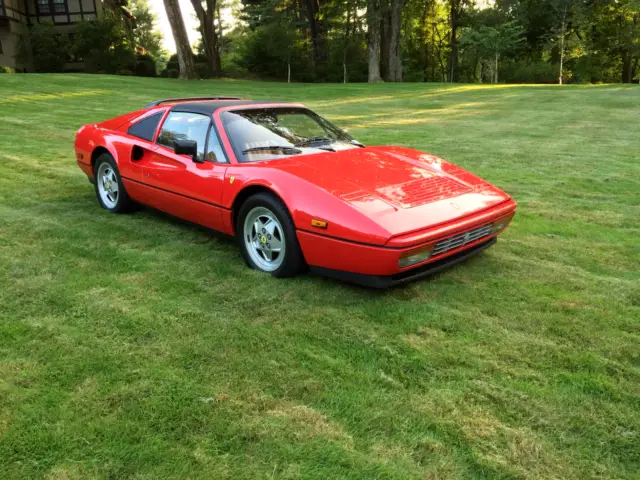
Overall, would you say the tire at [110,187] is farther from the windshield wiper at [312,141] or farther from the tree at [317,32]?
the tree at [317,32]

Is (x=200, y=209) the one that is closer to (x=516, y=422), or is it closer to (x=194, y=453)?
(x=194, y=453)

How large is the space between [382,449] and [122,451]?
1.06 m

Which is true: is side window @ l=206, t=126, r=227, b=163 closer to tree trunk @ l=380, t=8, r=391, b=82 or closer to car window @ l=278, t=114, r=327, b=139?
car window @ l=278, t=114, r=327, b=139

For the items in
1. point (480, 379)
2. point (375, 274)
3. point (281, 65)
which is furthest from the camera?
point (281, 65)

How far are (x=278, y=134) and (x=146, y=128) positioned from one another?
1.49m

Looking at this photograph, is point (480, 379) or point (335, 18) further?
point (335, 18)

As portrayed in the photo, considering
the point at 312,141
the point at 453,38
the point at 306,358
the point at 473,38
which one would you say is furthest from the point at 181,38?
the point at 453,38

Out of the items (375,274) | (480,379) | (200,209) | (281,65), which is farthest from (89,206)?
(281,65)

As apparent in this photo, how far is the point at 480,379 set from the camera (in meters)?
2.63

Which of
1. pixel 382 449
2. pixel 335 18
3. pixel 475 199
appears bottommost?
pixel 382 449

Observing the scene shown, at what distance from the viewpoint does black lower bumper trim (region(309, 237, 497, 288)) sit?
344 centimetres

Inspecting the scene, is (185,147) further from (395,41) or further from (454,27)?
(454,27)

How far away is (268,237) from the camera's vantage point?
3.95 meters

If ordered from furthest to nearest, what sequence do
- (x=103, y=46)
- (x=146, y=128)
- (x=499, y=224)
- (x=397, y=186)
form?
1. (x=103, y=46)
2. (x=146, y=128)
3. (x=499, y=224)
4. (x=397, y=186)
